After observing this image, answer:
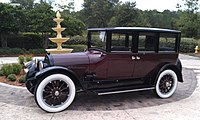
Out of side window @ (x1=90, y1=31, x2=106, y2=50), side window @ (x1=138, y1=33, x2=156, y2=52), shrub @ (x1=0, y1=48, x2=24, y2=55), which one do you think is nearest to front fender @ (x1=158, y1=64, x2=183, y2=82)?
side window @ (x1=138, y1=33, x2=156, y2=52)

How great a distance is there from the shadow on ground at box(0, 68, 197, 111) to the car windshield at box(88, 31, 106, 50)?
1070mm

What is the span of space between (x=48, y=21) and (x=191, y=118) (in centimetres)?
1196

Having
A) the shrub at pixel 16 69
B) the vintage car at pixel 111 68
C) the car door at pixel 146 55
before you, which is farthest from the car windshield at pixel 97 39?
the shrub at pixel 16 69

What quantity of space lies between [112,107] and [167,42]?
1838mm

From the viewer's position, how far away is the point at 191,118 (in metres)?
3.51

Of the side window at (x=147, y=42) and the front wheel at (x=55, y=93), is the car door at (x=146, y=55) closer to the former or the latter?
the side window at (x=147, y=42)

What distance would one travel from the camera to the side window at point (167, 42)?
4496 mm

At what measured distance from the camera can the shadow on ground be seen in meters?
3.97

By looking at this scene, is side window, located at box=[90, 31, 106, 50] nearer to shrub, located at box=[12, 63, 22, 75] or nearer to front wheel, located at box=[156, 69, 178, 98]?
front wheel, located at box=[156, 69, 178, 98]

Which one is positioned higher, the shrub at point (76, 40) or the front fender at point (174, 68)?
the shrub at point (76, 40)

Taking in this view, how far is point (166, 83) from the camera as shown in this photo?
4.61 meters

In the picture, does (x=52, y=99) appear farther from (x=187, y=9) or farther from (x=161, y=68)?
(x=187, y=9)

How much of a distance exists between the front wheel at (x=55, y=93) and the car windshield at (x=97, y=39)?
947 millimetres

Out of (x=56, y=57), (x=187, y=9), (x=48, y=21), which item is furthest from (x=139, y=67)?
(x=187, y=9)
